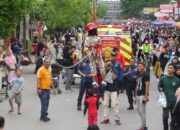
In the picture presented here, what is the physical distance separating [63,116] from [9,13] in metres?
7.85

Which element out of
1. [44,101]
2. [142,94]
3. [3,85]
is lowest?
[3,85]

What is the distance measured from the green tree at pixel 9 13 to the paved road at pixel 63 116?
305 cm

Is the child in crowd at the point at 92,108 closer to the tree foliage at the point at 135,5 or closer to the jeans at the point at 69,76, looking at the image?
the jeans at the point at 69,76

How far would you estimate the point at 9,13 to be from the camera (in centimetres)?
2405

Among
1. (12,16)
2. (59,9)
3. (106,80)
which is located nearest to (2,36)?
(12,16)

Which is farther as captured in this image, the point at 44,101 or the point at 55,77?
the point at 55,77

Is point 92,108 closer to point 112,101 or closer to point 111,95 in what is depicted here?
point 112,101

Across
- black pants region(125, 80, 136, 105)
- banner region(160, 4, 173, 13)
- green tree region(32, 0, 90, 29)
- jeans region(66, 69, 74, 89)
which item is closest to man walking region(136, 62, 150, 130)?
black pants region(125, 80, 136, 105)

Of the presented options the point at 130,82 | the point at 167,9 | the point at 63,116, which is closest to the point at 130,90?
the point at 130,82

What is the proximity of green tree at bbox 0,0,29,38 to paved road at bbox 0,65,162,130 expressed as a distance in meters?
3.05

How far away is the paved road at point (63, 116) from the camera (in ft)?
51.7

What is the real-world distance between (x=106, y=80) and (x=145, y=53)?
1660 centimetres

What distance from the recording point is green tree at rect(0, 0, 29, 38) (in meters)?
23.6

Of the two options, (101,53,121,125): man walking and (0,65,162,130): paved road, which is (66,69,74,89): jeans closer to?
(0,65,162,130): paved road
